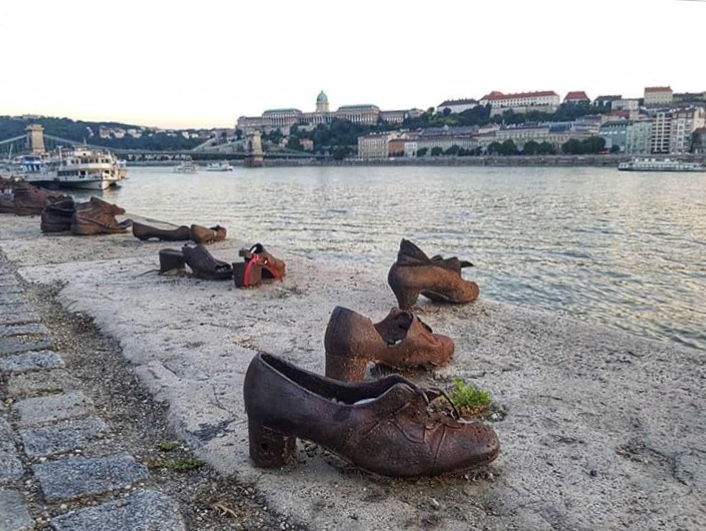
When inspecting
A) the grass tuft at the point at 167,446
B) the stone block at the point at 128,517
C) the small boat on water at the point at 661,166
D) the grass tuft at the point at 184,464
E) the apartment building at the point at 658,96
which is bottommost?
the small boat on water at the point at 661,166

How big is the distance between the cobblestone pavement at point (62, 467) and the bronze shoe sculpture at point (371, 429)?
0.60 metres

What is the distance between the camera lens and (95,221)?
1462 cm

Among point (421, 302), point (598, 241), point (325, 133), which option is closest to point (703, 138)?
point (325, 133)

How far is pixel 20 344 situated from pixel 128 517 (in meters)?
3.05

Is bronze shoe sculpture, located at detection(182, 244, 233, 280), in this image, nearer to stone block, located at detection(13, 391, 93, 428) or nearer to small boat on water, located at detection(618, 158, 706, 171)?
stone block, located at detection(13, 391, 93, 428)

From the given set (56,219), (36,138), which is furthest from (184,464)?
(36,138)

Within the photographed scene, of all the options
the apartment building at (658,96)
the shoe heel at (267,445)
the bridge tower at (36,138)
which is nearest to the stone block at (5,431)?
the shoe heel at (267,445)

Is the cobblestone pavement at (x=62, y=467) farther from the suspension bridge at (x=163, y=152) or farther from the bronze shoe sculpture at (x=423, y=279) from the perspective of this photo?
the suspension bridge at (x=163, y=152)

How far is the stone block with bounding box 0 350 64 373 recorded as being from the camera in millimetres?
4578

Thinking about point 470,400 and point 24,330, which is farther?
point 24,330

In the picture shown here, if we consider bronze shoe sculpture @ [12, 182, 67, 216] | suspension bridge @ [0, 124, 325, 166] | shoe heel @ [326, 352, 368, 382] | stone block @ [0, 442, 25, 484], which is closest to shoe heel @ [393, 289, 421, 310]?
shoe heel @ [326, 352, 368, 382]

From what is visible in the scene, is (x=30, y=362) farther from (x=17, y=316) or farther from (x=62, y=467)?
(x=62, y=467)

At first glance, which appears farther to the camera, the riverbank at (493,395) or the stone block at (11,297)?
the stone block at (11,297)

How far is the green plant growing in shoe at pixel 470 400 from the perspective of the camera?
4.04 m
